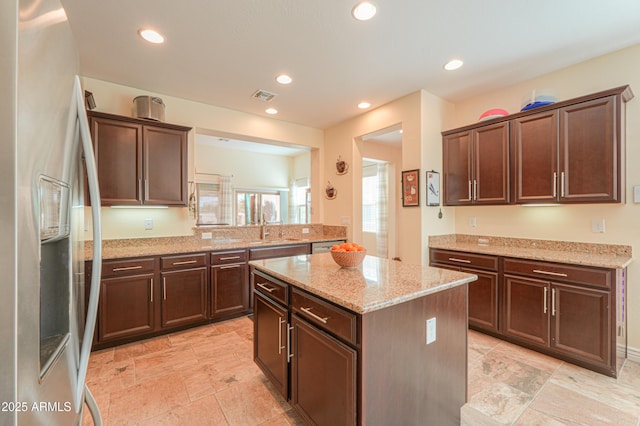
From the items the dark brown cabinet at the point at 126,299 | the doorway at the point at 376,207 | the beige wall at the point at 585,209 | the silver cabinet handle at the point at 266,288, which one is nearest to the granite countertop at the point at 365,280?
the silver cabinet handle at the point at 266,288

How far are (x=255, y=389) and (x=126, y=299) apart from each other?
1661 mm

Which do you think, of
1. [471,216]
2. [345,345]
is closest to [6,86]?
[345,345]

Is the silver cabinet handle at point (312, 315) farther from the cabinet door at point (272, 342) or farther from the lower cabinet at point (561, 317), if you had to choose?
the lower cabinet at point (561, 317)

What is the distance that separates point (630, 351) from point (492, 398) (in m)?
1.59

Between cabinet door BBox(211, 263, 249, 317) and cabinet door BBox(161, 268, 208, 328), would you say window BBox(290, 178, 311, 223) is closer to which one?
cabinet door BBox(211, 263, 249, 317)

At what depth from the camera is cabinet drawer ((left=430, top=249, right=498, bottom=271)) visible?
286cm

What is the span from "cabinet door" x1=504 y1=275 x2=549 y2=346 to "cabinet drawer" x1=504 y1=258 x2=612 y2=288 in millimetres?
70

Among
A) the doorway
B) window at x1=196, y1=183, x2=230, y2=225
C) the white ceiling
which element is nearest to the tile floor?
the white ceiling

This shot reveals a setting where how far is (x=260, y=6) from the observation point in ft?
6.61

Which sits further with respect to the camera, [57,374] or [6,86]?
[57,374]

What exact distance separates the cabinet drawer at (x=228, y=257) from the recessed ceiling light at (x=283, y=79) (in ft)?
6.87

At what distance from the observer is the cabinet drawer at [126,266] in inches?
105

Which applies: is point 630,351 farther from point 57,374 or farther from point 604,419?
point 57,374

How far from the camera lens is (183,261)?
3.07 meters
